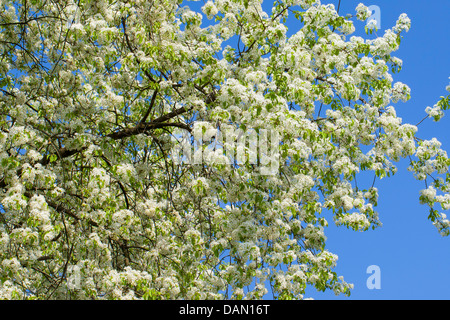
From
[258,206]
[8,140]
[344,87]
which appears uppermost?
[344,87]

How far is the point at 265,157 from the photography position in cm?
588

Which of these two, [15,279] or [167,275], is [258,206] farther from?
[15,279]

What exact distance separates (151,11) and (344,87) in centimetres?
271

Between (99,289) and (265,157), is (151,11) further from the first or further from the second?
(99,289)

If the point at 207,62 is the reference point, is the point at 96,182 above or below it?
Result: below

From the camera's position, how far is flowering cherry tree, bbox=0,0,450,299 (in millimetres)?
5949

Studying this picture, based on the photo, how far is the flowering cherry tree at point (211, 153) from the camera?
5.95 metres

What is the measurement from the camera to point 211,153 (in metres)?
5.44

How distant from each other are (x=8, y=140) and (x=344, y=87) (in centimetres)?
A: 406

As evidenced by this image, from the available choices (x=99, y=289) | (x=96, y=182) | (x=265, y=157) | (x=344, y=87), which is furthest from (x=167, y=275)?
(x=344, y=87)

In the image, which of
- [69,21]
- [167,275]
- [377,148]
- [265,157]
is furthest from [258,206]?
[69,21]
